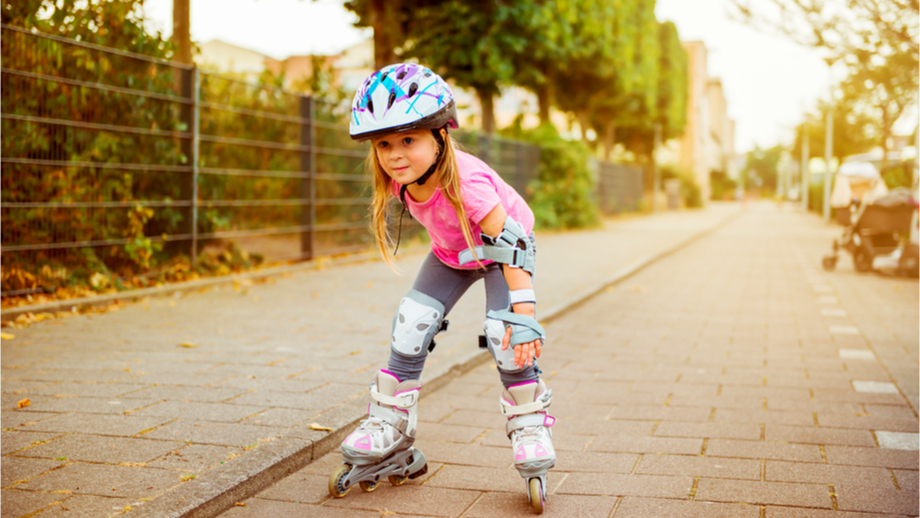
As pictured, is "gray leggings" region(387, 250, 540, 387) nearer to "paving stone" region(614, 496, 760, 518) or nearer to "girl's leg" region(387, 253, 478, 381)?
"girl's leg" region(387, 253, 478, 381)

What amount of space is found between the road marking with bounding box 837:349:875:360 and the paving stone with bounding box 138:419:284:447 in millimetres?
4267

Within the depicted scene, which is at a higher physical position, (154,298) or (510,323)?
(510,323)

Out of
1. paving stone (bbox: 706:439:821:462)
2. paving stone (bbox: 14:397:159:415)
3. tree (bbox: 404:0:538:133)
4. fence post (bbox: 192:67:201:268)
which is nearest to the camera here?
paving stone (bbox: 706:439:821:462)

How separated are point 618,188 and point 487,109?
44.2 ft

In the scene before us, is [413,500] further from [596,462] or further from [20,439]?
[20,439]

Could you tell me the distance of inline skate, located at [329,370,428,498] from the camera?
9.91 ft

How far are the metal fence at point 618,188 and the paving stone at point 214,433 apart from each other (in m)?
24.2

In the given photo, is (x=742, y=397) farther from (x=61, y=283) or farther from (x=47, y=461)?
(x=61, y=283)

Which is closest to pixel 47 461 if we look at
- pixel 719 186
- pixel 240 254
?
pixel 240 254

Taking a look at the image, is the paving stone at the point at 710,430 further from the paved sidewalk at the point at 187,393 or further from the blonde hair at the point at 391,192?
the blonde hair at the point at 391,192

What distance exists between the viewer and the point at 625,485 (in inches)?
128

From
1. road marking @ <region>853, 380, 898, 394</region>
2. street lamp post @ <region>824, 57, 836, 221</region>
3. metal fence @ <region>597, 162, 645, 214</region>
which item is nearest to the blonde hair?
road marking @ <region>853, 380, 898, 394</region>

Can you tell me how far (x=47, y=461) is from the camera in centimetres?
312

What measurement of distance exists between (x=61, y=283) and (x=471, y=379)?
4016 mm
